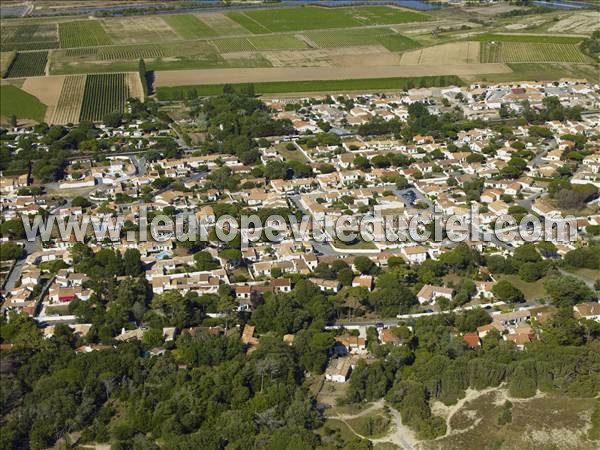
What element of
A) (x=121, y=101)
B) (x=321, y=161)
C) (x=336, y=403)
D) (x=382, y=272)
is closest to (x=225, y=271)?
(x=382, y=272)

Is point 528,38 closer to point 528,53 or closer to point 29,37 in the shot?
point 528,53

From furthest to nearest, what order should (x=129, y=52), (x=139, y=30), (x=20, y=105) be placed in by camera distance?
(x=139, y=30)
(x=129, y=52)
(x=20, y=105)

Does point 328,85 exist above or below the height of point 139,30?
below

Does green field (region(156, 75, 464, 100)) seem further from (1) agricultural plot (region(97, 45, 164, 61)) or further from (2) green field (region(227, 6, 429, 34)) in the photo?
(2) green field (region(227, 6, 429, 34))

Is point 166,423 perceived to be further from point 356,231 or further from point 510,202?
point 510,202

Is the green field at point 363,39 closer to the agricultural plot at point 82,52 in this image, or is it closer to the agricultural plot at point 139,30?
the agricultural plot at point 139,30

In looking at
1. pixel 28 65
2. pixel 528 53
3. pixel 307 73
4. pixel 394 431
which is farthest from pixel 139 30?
pixel 394 431

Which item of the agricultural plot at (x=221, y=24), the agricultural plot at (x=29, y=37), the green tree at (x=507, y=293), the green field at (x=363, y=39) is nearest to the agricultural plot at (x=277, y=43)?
the green field at (x=363, y=39)
